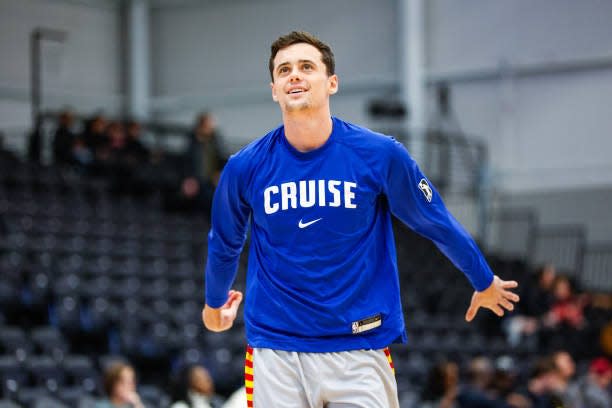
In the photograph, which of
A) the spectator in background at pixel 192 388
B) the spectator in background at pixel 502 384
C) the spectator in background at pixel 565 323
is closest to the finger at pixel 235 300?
the spectator in background at pixel 192 388

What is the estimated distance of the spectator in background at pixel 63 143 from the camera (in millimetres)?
14820

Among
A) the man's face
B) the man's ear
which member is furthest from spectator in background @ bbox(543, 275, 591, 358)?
the man's face

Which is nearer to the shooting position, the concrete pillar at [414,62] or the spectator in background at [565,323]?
the spectator in background at [565,323]

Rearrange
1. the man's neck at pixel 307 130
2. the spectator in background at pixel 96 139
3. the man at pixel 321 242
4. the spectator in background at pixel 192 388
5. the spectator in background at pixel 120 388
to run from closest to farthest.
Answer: the man at pixel 321 242
the man's neck at pixel 307 130
the spectator in background at pixel 120 388
the spectator in background at pixel 192 388
the spectator in background at pixel 96 139

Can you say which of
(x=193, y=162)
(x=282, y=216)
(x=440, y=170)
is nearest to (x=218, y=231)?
(x=282, y=216)

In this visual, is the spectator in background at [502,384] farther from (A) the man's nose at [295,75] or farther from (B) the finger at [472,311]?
(A) the man's nose at [295,75]

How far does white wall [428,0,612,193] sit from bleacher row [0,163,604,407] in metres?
5.13

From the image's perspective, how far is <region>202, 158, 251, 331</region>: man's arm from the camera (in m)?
3.57

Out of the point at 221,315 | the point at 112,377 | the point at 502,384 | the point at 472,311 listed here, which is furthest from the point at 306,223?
the point at 502,384

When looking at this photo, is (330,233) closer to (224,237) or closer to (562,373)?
(224,237)

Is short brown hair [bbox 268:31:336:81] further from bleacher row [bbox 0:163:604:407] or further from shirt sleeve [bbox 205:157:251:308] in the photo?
bleacher row [bbox 0:163:604:407]

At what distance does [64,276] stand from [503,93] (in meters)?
11.3

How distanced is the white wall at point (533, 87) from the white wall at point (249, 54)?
53.2 inches

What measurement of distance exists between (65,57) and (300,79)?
17.9m
